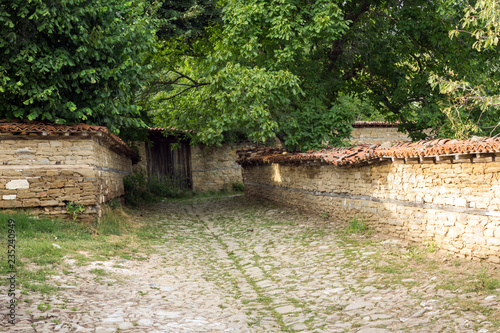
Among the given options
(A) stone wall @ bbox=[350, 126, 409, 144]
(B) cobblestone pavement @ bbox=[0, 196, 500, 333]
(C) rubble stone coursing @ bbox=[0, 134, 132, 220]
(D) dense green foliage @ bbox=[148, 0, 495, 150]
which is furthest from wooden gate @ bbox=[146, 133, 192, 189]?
(B) cobblestone pavement @ bbox=[0, 196, 500, 333]

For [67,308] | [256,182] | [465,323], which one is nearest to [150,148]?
[256,182]

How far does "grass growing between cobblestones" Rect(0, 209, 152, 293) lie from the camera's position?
6055 millimetres

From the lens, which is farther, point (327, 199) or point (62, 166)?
point (327, 199)

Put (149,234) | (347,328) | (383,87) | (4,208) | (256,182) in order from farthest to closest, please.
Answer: (256,182)
(383,87)
(149,234)
(4,208)
(347,328)

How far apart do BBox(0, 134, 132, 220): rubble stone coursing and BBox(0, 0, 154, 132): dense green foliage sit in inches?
21.4

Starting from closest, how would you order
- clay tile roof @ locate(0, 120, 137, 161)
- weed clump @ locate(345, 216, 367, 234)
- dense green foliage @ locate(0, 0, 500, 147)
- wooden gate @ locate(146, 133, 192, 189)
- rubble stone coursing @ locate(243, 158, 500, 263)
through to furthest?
1. rubble stone coursing @ locate(243, 158, 500, 263)
2. clay tile roof @ locate(0, 120, 137, 161)
3. dense green foliage @ locate(0, 0, 500, 147)
4. weed clump @ locate(345, 216, 367, 234)
5. wooden gate @ locate(146, 133, 192, 189)

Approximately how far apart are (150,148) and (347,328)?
17178mm

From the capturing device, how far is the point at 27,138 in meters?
9.09

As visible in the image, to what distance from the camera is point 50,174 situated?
9156 mm

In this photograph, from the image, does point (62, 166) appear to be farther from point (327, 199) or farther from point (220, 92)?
point (327, 199)

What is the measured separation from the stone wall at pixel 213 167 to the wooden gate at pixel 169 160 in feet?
1.13

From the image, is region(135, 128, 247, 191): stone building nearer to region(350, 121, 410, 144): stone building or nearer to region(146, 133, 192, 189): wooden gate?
region(146, 133, 192, 189): wooden gate

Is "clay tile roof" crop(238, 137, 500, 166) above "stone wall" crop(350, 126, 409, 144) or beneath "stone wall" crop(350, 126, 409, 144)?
beneath

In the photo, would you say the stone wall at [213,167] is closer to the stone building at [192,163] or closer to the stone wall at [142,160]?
the stone building at [192,163]
